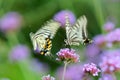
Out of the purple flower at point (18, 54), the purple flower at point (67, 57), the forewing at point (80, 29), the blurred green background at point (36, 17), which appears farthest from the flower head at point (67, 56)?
the purple flower at point (18, 54)

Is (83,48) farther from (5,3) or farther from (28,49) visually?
(5,3)

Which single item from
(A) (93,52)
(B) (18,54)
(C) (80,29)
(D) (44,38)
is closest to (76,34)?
(C) (80,29)

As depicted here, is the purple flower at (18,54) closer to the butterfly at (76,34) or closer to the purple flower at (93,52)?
the purple flower at (93,52)

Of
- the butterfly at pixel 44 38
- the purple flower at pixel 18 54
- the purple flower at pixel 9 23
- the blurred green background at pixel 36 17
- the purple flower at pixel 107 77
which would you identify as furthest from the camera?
the purple flower at pixel 9 23

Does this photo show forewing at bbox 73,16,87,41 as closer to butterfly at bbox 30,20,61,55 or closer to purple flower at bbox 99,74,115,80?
butterfly at bbox 30,20,61,55

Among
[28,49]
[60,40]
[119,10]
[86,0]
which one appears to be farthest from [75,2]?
[60,40]

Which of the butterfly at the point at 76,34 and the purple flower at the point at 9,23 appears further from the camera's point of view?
the purple flower at the point at 9,23

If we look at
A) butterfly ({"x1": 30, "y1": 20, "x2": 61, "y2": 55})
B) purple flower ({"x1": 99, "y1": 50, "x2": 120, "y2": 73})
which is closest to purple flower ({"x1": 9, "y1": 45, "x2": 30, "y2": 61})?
butterfly ({"x1": 30, "y1": 20, "x2": 61, "y2": 55})
